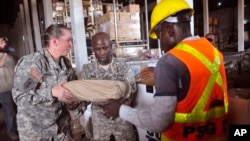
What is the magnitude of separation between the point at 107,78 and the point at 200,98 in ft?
4.41

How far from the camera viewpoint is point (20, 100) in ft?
6.22

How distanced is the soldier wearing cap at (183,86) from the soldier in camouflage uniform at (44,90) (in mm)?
857

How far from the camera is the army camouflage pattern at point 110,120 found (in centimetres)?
235

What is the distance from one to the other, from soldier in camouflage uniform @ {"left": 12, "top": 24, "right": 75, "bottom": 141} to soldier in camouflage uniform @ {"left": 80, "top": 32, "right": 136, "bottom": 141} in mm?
405

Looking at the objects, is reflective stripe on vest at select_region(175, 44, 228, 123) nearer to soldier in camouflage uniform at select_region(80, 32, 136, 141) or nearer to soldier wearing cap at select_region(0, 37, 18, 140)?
soldier in camouflage uniform at select_region(80, 32, 136, 141)

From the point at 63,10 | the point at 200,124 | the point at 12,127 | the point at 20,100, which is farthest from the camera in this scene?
the point at 63,10

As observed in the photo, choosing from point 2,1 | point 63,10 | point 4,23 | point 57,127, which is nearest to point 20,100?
point 57,127

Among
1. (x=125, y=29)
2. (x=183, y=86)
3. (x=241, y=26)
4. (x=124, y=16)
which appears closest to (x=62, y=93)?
(x=183, y=86)

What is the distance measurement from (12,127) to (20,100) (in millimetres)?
3191

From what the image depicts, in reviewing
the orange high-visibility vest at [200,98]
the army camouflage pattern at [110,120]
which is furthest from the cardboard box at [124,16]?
the orange high-visibility vest at [200,98]

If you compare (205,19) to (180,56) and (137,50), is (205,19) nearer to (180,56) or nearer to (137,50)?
(137,50)

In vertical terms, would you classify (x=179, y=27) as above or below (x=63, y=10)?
below

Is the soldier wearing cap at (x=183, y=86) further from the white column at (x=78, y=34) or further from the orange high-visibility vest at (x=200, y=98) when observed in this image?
the white column at (x=78, y=34)

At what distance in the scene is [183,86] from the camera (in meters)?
1.18
